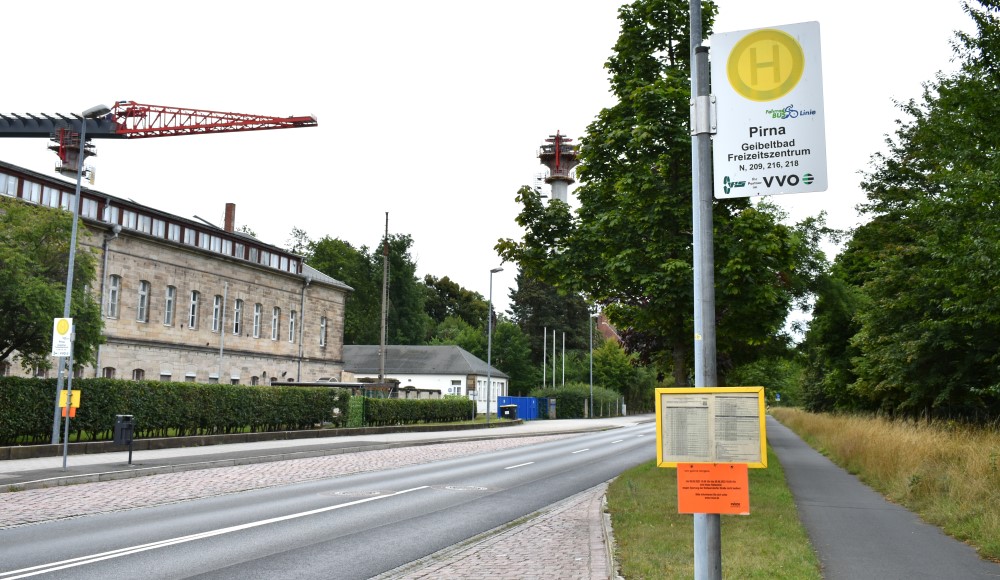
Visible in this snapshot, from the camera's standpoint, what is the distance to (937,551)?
A: 30.9 ft

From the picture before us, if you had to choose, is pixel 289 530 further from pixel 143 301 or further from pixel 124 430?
pixel 143 301

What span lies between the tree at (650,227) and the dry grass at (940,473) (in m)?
3.64

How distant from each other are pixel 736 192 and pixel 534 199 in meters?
12.5

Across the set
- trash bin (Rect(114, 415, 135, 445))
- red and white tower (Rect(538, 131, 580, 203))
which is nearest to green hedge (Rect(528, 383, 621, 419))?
red and white tower (Rect(538, 131, 580, 203))

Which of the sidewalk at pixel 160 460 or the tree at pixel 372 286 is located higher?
the tree at pixel 372 286

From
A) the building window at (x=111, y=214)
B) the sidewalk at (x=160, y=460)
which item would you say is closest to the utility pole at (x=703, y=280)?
the sidewalk at (x=160, y=460)

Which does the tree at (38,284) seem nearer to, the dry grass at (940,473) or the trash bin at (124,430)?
the trash bin at (124,430)

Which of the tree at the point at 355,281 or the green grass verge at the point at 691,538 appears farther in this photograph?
the tree at the point at 355,281

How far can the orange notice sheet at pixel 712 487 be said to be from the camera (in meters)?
4.92

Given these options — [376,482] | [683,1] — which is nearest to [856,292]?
[683,1]

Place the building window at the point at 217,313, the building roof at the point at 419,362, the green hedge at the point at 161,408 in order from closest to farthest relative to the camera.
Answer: the green hedge at the point at 161,408 → the building window at the point at 217,313 → the building roof at the point at 419,362

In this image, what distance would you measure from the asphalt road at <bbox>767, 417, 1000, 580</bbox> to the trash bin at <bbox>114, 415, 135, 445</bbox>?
48.4 ft

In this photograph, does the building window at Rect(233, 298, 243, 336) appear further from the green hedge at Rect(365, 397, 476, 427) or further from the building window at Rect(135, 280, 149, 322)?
the green hedge at Rect(365, 397, 476, 427)

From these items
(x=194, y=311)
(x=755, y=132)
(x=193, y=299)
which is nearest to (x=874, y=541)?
(x=755, y=132)
